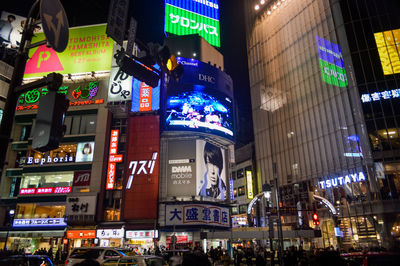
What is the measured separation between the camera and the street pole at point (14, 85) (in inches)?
197

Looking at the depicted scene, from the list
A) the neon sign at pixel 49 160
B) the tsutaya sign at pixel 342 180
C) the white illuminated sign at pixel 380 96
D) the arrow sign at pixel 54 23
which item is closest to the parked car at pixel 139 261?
the arrow sign at pixel 54 23

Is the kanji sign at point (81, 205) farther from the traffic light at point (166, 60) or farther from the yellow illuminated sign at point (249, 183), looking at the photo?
the yellow illuminated sign at point (249, 183)

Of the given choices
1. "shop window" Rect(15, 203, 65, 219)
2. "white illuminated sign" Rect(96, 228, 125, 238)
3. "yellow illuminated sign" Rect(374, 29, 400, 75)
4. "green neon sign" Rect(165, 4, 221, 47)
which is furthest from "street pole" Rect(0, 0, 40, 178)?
"yellow illuminated sign" Rect(374, 29, 400, 75)

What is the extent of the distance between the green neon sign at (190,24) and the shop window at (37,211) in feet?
107

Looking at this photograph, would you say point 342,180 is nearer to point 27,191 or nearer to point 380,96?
point 380,96

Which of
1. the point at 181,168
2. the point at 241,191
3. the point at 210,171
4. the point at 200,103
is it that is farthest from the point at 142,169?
the point at 241,191

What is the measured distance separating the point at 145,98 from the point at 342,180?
30810mm

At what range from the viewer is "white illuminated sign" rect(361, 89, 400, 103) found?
3988 cm

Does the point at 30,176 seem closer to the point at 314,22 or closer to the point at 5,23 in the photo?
the point at 5,23

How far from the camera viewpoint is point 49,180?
1640 inches

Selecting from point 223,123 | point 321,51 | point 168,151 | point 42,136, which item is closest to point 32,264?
point 42,136

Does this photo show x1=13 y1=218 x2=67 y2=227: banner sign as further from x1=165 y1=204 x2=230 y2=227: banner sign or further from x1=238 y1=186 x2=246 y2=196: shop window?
x1=238 y1=186 x2=246 y2=196: shop window

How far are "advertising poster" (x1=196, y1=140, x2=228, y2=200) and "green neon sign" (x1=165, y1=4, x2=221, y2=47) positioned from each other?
66.9 feet

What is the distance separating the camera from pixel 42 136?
14.3ft
